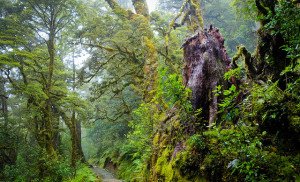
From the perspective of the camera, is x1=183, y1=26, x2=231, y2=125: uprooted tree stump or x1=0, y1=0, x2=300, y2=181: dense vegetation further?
x1=183, y1=26, x2=231, y2=125: uprooted tree stump

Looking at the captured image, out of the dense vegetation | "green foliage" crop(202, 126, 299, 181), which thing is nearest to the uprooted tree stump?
the dense vegetation

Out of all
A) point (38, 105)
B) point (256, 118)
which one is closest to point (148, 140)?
point (256, 118)

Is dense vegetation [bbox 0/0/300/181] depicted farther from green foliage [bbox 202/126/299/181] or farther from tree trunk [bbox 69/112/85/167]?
tree trunk [bbox 69/112/85/167]

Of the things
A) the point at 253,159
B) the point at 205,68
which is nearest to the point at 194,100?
the point at 205,68

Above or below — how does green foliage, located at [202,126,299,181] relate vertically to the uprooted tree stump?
below

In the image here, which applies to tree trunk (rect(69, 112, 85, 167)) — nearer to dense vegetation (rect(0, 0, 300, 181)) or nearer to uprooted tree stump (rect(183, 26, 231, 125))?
dense vegetation (rect(0, 0, 300, 181))

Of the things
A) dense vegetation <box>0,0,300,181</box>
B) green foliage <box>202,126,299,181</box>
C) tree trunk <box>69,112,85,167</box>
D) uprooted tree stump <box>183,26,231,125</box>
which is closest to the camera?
green foliage <box>202,126,299,181</box>

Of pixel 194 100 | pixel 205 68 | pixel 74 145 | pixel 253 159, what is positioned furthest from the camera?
pixel 74 145

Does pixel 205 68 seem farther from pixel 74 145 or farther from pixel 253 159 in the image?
pixel 74 145

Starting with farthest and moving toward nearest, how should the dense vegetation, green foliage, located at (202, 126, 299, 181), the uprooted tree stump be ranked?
the uprooted tree stump, the dense vegetation, green foliage, located at (202, 126, 299, 181)

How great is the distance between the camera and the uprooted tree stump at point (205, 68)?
5.52 m

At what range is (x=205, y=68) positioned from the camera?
18.9 ft

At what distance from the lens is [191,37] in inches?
262

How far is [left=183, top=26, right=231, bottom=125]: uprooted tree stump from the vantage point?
552 centimetres
